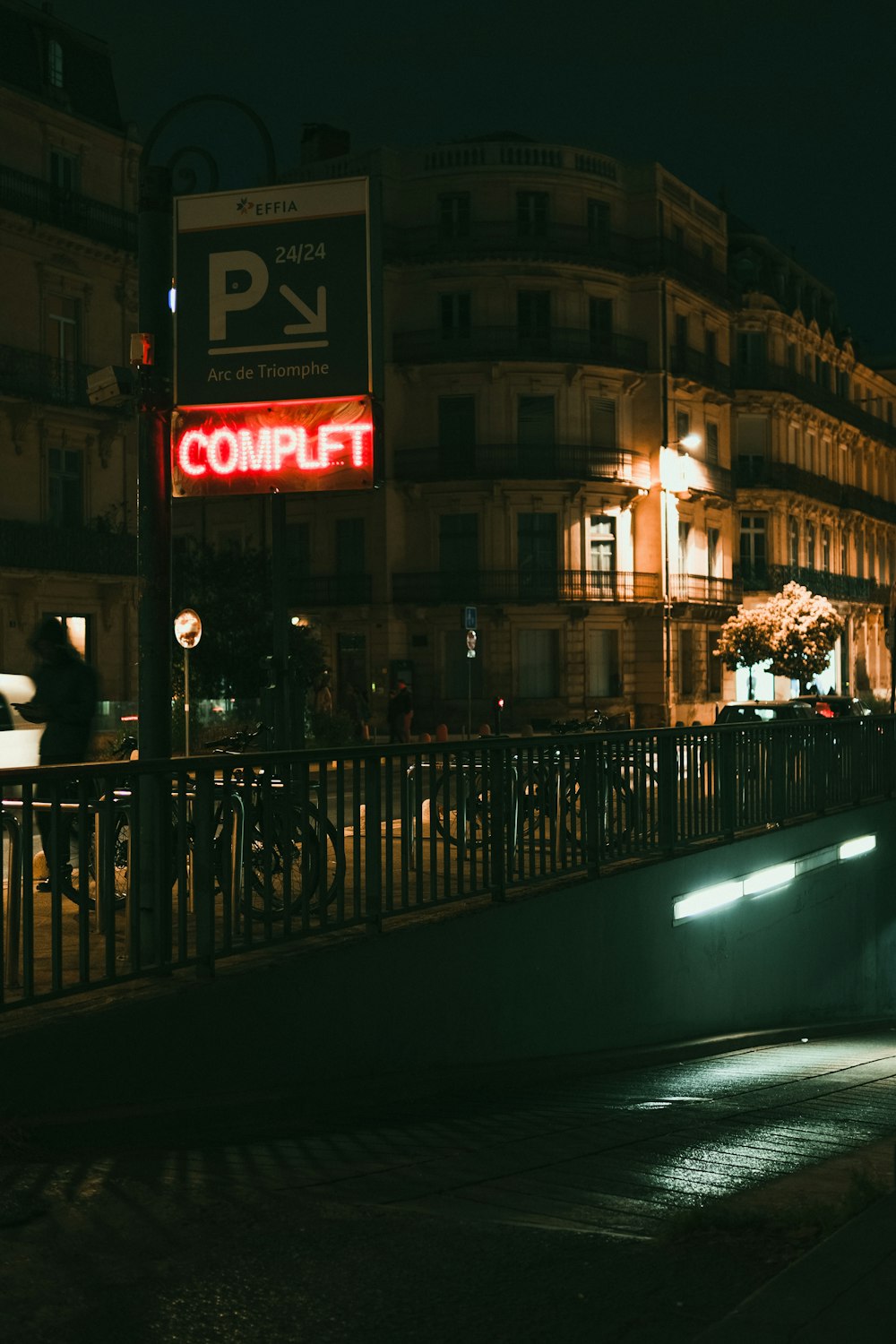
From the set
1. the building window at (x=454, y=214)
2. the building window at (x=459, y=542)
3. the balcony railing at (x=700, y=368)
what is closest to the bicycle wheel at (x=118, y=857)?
the building window at (x=459, y=542)

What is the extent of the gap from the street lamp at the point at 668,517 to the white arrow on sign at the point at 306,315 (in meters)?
48.1

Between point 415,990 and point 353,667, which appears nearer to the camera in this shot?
point 415,990

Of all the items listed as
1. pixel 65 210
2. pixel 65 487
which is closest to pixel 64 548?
pixel 65 487

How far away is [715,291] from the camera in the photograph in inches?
2461

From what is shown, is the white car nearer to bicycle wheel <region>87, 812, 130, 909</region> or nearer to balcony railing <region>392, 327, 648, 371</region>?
bicycle wheel <region>87, 812, 130, 909</region>

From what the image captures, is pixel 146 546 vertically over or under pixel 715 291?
→ under

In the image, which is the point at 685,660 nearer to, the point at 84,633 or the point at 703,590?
the point at 703,590

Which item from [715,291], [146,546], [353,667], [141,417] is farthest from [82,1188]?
[715,291]

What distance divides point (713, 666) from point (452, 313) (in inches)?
705

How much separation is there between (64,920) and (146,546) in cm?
239

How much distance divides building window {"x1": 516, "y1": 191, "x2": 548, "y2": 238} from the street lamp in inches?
349

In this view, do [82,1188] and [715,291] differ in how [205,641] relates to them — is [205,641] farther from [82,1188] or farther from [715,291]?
[82,1188]

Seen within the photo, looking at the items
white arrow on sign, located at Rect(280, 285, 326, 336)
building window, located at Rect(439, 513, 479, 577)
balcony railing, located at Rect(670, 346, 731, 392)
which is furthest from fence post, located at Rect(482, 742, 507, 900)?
balcony railing, located at Rect(670, 346, 731, 392)

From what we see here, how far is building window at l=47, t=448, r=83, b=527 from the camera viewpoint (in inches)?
1587
